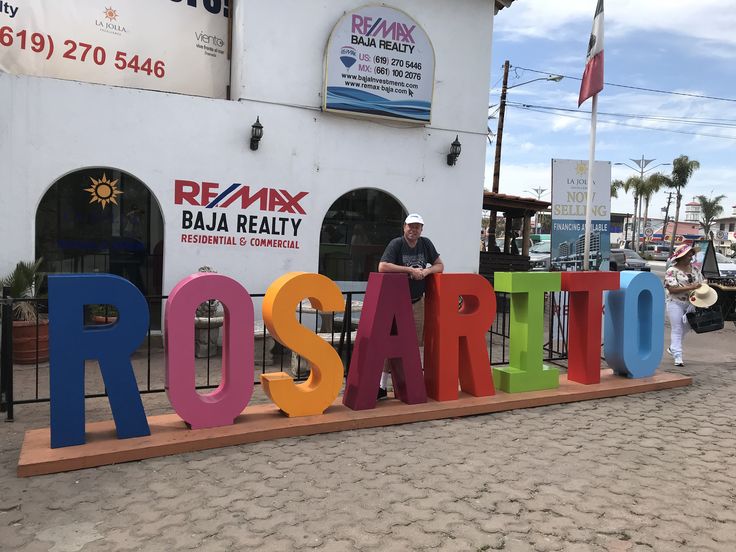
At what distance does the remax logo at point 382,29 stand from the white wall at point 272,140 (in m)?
0.32

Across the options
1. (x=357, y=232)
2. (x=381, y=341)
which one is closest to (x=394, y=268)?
(x=381, y=341)

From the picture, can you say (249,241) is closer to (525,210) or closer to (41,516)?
(41,516)

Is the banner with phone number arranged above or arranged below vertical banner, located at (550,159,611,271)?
above

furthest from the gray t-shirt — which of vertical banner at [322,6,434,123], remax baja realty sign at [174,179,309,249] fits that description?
vertical banner at [322,6,434,123]

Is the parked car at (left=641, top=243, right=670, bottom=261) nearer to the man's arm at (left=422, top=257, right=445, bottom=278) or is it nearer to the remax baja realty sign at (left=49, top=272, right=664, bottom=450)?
the remax baja realty sign at (left=49, top=272, right=664, bottom=450)

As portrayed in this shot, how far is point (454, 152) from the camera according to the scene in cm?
967

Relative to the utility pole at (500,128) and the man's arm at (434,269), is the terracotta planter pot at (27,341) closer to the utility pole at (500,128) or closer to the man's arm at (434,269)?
the man's arm at (434,269)

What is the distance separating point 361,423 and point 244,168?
4.88 metres

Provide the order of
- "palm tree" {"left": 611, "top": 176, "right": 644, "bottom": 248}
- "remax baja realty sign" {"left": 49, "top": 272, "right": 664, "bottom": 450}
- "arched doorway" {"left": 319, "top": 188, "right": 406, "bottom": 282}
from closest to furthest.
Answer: "remax baja realty sign" {"left": 49, "top": 272, "right": 664, "bottom": 450}
"arched doorway" {"left": 319, "top": 188, "right": 406, "bottom": 282}
"palm tree" {"left": 611, "top": 176, "right": 644, "bottom": 248}

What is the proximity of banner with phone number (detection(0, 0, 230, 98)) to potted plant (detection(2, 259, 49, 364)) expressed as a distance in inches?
109

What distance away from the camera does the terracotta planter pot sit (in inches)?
272

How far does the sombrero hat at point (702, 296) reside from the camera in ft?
25.3

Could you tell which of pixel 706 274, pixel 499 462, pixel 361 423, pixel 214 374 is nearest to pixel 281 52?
pixel 214 374

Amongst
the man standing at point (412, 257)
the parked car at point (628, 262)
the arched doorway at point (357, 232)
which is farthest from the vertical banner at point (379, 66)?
the parked car at point (628, 262)
